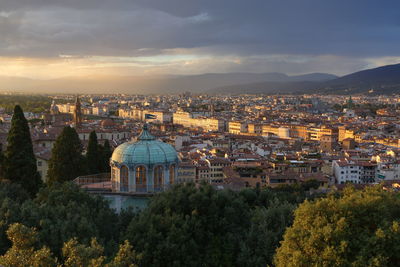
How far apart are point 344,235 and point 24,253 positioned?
588 cm

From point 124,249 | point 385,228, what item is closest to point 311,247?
point 385,228

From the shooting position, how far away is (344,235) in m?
8.49

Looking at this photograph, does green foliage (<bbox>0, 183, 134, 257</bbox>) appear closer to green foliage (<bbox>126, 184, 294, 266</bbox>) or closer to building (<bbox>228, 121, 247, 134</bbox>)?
green foliage (<bbox>126, 184, 294, 266</bbox>)

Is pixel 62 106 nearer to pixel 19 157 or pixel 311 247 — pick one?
pixel 19 157

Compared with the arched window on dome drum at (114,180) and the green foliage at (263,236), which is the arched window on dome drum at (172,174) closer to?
the arched window on dome drum at (114,180)

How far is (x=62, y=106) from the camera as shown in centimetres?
12788

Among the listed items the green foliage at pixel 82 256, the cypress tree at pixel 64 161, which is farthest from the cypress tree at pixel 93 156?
the green foliage at pixel 82 256

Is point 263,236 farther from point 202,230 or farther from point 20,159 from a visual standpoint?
point 20,159

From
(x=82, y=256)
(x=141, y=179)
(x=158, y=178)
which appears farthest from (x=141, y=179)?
(x=82, y=256)

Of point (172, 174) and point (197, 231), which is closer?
point (197, 231)

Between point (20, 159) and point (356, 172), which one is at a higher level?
point (20, 159)

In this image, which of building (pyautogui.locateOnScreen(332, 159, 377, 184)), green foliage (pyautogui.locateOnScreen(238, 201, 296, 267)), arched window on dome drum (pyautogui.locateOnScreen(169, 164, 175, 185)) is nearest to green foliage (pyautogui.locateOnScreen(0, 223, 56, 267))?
green foliage (pyautogui.locateOnScreen(238, 201, 296, 267))

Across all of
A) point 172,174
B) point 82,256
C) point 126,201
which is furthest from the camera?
point 172,174

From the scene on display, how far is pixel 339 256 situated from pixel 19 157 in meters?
14.7
